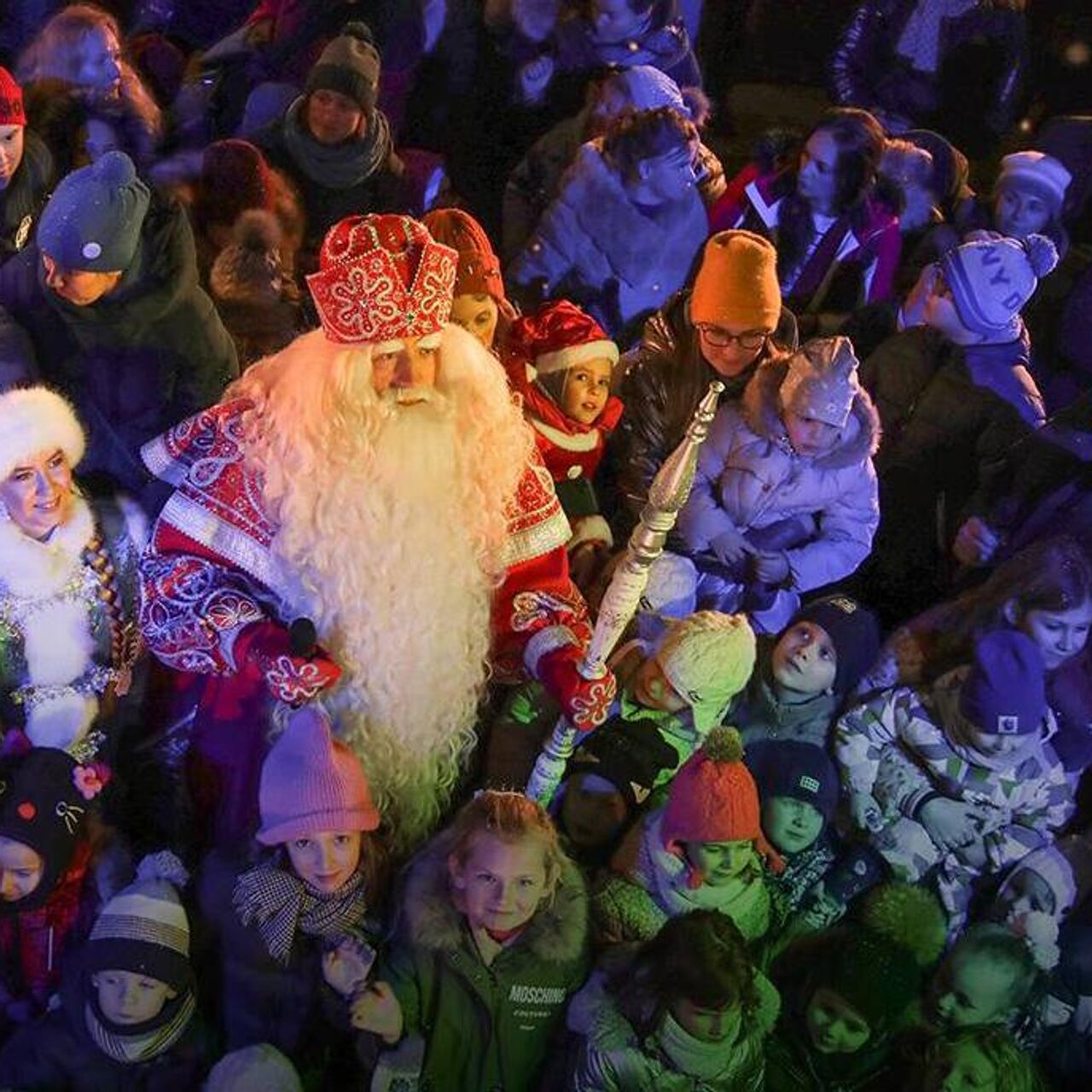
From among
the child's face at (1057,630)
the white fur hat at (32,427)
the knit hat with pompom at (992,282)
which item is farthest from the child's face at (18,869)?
the knit hat with pompom at (992,282)

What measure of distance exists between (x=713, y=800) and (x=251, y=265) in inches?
78.3

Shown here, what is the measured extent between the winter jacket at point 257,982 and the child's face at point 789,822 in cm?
104

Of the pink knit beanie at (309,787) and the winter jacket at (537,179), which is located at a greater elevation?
the winter jacket at (537,179)

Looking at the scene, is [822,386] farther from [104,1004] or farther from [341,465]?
[104,1004]

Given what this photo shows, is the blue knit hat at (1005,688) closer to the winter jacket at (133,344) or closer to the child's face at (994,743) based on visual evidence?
the child's face at (994,743)

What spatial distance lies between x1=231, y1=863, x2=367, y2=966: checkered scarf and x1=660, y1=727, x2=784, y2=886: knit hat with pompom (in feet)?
2.24

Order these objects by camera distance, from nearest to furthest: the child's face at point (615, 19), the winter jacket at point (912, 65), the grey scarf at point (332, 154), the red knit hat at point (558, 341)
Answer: the red knit hat at point (558, 341) < the grey scarf at point (332, 154) < the child's face at point (615, 19) < the winter jacket at point (912, 65)

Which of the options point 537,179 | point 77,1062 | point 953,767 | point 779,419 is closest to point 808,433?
point 779,419

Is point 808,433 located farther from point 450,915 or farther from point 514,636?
point 450,915

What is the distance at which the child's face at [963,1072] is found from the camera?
9.39 feet

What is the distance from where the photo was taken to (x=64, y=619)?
2861 mm

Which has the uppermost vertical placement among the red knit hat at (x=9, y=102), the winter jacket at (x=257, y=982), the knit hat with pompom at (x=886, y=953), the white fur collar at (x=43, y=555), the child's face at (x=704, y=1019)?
the red knit hat at (x=9, y=102)

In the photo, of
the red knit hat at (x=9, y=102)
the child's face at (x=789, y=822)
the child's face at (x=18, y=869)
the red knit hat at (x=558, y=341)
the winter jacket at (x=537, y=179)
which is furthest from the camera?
the winter jacket at (x=537, y=179)

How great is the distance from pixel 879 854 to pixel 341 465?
159 cm
